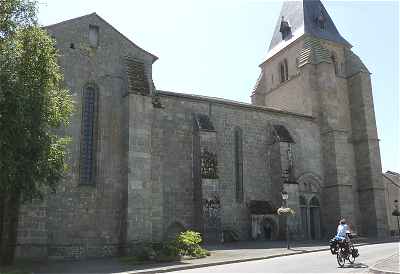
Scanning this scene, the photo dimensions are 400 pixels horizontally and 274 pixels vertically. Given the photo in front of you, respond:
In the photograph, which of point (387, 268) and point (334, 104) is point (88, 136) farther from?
point (334, 104)

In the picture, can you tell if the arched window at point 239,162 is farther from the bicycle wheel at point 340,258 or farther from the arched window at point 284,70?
the bicycle wheel at point 340,258

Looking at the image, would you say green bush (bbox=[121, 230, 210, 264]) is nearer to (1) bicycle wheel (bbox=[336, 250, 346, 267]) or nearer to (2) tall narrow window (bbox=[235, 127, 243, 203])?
(1) bicycle wheel (bbox=[336, 250, 346, 267])

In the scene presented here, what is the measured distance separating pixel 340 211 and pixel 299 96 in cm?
1045

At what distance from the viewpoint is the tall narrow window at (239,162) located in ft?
95.2

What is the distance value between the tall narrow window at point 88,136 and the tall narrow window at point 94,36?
7.91ft

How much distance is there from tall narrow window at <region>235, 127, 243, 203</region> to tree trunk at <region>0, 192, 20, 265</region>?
14884 millimetres

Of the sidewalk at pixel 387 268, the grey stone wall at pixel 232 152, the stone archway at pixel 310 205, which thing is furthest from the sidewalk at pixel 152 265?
the stone archway at pixel 310 205

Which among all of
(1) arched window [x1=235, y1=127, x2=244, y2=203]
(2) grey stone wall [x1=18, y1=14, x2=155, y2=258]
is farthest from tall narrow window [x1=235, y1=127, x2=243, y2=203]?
(2) grey stone wall [x1=18, y1=14, x2=155, y2=258]

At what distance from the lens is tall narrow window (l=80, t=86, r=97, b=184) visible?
73.2ft

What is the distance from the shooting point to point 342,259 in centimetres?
1513

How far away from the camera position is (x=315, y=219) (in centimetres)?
3225

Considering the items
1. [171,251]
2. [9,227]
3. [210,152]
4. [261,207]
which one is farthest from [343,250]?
[261,207]

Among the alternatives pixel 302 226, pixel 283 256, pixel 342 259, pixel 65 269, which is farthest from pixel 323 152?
pixel 65 269

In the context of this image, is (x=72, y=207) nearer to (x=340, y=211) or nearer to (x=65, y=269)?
(x=65, y=269)
